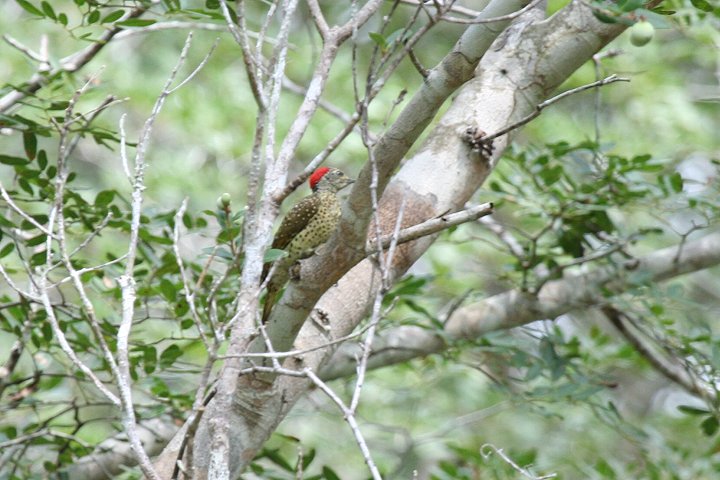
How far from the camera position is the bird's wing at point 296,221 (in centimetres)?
443

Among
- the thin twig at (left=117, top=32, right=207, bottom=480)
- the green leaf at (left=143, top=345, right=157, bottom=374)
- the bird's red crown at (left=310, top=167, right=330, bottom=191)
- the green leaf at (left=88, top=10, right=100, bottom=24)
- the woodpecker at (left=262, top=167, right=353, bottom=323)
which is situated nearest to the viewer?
the thin twig at (left=117, top=32, right=207, bottom=480)

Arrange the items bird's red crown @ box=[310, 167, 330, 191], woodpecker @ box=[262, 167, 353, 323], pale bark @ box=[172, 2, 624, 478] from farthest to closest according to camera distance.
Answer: bird's red crown @ box=[310, 167, 330, 191], woodpecker @ box=[262, 167, 353, 323], pale bark @ box=[172, 2, 624, 478]

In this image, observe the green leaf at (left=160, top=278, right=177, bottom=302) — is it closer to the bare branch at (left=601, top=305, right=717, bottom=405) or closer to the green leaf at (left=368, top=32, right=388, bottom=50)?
the green leaf at (left=368, top=32, right=388, bottom=50)

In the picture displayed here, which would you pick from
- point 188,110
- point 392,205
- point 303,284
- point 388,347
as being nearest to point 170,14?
point 392,205

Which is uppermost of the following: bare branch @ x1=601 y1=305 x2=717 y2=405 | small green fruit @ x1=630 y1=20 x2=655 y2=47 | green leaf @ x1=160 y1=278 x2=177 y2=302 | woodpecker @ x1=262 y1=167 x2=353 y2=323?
small green fruit @ x1=630 y1=20 x2=655 y2=47

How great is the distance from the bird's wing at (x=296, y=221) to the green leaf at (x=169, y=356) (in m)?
0.87

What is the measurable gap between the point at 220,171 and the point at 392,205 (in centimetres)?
475

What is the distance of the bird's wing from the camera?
4.43 m

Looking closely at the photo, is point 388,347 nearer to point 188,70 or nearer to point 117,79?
point 117,79

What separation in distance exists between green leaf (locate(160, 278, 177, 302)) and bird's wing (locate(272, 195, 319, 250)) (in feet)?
2.92

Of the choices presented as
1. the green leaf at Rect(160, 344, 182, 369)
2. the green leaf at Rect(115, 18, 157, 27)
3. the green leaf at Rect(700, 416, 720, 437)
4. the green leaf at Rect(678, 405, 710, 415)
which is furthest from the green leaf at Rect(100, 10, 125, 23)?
the green leaf at Rect(700, 416, 720, 437)

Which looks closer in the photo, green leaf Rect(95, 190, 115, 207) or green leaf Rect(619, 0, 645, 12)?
green leaf Rect(619, 0, 645, 12)

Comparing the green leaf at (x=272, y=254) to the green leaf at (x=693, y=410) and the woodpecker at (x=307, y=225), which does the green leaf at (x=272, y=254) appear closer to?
the woodpecker at (x=307, y=225)

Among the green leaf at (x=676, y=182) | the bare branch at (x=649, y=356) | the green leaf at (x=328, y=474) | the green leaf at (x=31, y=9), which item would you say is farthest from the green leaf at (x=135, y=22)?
the bare branch at (x=649, y=356)
